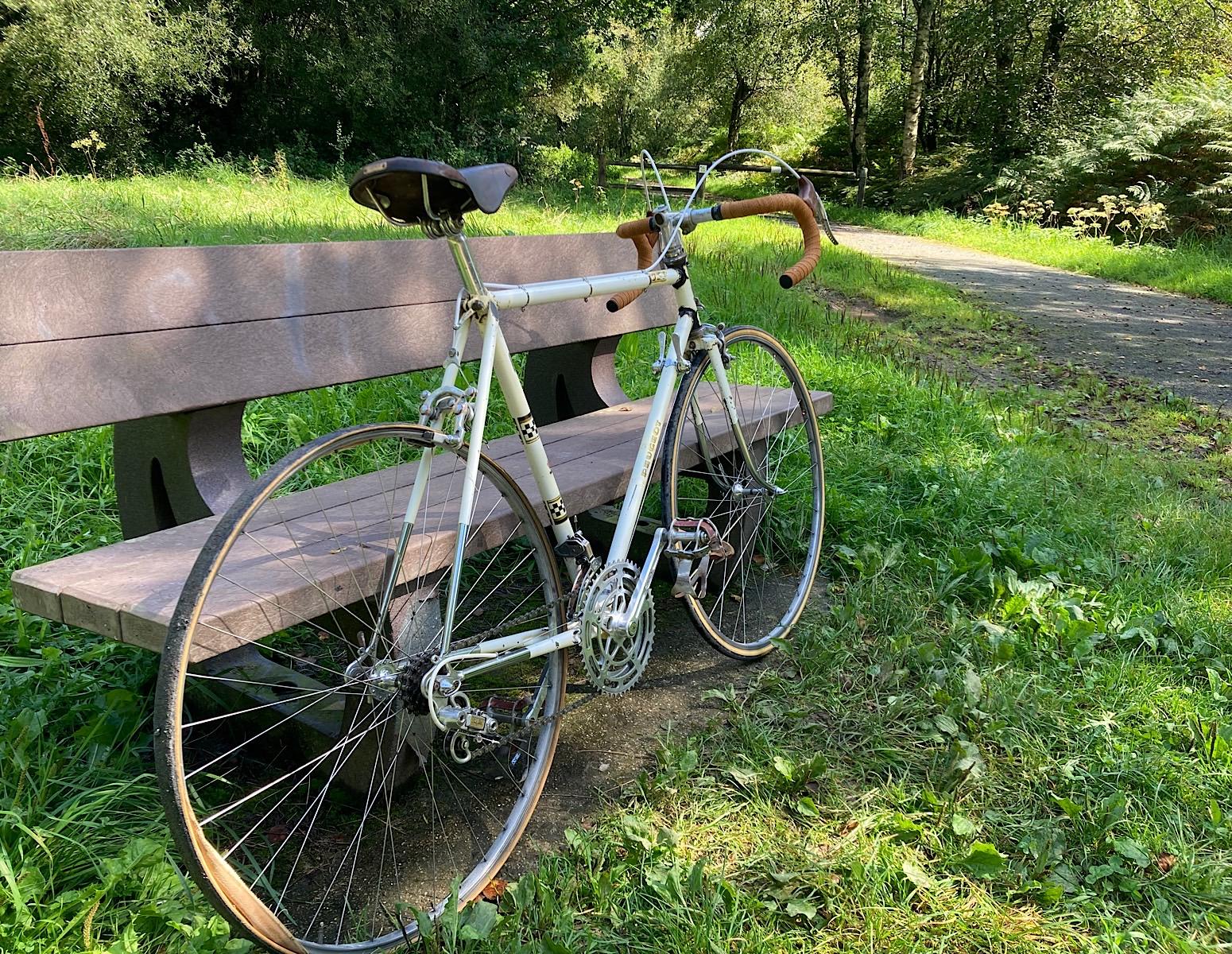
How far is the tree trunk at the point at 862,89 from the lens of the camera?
22406 mm

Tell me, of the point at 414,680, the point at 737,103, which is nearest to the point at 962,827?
the point at 414,680

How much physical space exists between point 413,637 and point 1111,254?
12195 mm

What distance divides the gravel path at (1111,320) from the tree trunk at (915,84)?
821cm

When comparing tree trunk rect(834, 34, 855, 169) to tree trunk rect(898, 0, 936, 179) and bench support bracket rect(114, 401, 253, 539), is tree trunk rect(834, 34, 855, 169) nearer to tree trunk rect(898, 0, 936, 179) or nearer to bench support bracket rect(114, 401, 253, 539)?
tree trunk rect(898, 0, 936, 179)

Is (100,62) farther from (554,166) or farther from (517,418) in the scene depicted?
(517,418)

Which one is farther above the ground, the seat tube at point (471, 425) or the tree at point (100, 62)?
the tree at point (100, 62)

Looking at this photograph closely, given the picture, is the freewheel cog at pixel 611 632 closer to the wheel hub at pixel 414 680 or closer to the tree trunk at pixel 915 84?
the wheel hub at pixel 414 680

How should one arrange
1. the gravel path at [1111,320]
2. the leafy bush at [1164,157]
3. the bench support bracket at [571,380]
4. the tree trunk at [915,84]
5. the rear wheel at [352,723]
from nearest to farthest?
the rear wheel at [352,723], the bench support bracket at [571,380], the gravel path at [1111,320], the leafy bush at [1164,157], the tree trunk at [915,84]

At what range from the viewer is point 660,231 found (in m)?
2.58

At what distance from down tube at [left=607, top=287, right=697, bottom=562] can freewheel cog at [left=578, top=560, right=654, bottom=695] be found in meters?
0.07

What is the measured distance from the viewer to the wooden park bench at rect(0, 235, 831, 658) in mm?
1860

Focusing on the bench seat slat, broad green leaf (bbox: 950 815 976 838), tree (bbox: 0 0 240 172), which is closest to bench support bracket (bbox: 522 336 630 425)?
the bench seat slat

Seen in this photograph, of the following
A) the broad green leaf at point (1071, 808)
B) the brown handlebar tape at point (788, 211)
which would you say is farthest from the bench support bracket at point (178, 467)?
the broad green leaf at point (1071, 808)

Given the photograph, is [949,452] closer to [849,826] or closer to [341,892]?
[849,826]
